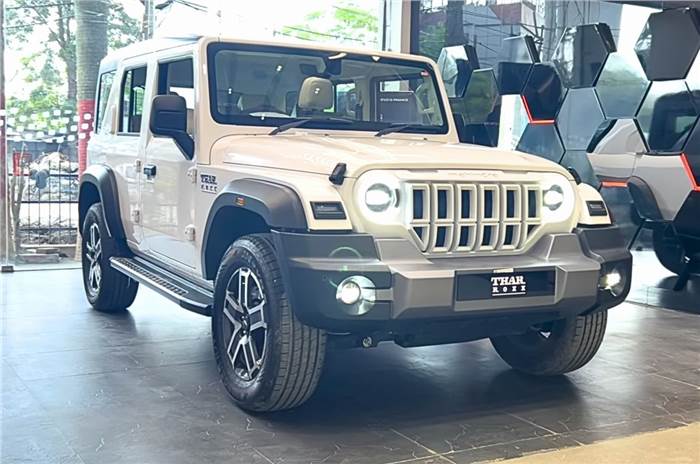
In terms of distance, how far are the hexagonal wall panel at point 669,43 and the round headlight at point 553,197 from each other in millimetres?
3421

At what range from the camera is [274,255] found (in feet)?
11.4

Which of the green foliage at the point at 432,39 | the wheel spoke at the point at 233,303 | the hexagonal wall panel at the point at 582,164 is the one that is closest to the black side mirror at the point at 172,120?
the wheel spoke at the point at 233,303

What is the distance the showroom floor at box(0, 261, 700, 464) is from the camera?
328 centimetres

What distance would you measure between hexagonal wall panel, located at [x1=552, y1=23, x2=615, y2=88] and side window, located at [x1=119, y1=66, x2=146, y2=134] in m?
4.37

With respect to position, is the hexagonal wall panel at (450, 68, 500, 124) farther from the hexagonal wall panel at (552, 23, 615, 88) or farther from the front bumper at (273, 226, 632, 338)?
the front bumper at (273, 226, 632, 338)

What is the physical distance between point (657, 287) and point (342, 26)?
4.33m

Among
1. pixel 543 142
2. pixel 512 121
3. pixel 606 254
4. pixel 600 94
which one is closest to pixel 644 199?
pixel 600 94

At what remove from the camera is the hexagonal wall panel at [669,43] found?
662 cm

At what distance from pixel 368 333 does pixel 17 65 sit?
585cm

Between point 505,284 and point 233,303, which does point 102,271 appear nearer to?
point 233,303

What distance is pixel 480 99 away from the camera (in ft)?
30.0

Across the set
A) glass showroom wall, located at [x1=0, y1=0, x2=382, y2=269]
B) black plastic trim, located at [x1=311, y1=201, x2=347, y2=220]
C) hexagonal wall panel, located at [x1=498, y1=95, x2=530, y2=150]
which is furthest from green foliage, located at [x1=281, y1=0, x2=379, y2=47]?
black plastic trim, located at [x1=311, y1=201, x2=347, y2=220]

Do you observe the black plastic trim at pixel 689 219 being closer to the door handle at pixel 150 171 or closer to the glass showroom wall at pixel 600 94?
the glass showroom wall at pixel 600 94

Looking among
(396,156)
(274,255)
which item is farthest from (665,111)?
(274,255)
